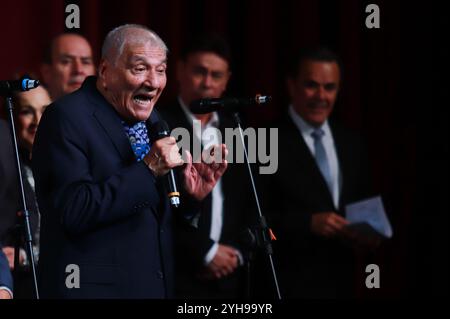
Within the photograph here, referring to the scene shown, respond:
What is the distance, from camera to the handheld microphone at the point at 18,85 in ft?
8.79

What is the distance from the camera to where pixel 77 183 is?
2525 millimetres

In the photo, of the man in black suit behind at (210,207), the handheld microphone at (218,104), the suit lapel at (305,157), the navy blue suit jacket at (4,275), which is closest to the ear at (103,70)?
the handheld microphone at (218,104)

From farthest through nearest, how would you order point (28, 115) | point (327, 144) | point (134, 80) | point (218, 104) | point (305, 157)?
point (327, 144)
point (305, 157)
point (28, 115)
point (218, 104)
point (134, 80)

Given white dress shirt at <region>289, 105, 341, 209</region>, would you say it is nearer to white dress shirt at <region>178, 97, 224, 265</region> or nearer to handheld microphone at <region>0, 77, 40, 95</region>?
white dress shirt at <region>178, 97, 224, 265</region>

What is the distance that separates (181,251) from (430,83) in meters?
1.84

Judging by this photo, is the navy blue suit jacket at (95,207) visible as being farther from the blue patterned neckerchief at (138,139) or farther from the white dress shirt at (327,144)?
the white dress shirt at (327,144)

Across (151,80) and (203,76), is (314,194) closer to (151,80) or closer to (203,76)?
(203,76)

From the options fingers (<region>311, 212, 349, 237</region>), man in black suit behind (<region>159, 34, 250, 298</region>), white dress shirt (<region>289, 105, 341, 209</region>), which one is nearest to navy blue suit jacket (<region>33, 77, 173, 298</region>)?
man in black suit behind (<region>159, 34, 250, 298</region>)

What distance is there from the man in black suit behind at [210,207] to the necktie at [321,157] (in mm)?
324

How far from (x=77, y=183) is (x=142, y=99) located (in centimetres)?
32

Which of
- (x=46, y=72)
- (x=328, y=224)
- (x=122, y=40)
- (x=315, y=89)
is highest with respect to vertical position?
(x=122, y=40)

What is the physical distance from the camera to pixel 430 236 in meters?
4.77

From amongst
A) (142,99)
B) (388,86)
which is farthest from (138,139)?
(388,86)
